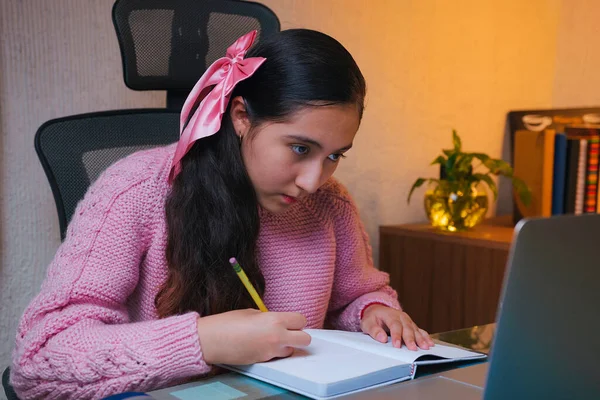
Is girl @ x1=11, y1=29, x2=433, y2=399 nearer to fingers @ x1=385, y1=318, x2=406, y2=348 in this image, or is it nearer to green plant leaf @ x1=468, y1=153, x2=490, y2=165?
fingers @ x1=385, y1=318, x2=406, y2=348

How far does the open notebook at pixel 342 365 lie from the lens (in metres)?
0.71

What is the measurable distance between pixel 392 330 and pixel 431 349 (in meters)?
0.09

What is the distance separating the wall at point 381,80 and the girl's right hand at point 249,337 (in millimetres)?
748

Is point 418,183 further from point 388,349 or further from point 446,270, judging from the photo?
point 388,349

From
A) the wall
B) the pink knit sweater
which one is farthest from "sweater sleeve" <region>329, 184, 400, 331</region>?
the wall

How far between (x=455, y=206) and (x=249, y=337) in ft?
4.03

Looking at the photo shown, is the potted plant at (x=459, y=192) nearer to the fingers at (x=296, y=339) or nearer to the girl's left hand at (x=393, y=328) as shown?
the girl's left hand at (x=393, y=328)

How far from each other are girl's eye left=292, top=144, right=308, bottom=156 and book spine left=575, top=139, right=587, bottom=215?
4.28 ft

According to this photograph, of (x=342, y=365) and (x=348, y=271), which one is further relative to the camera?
(x=348, y=271)

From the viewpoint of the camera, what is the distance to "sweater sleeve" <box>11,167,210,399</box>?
80 cm

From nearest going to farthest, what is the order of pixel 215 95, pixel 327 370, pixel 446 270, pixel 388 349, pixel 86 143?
pixel 327 370, pixel 388 349, pixel 215 95, pixel 86 143, pixel 446 270

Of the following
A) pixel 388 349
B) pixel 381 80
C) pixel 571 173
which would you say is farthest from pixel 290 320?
pixel 571 173

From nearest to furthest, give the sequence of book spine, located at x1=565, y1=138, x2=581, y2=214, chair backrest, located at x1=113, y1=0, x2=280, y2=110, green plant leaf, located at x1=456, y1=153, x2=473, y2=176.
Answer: chair backrest, located at x1=113, y1=0, x2=280, y2=110, green plant leaf, located at x1=456, y1=153, x2=473, y2=176, book spine, located at x1=565, y1=138, x2=581, y2=214

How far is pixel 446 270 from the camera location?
1885mm
